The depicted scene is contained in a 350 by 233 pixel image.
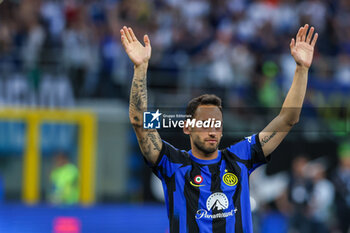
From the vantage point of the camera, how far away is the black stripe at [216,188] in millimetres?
4879

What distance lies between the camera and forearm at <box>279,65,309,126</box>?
16.5 ft

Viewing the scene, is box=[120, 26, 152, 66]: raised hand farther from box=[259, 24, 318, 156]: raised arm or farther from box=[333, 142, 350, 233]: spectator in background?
box=[333, 142, 350, 233]: spectator in background

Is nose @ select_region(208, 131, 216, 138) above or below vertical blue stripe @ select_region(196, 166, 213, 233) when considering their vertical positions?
above

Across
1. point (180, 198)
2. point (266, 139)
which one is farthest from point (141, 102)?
point (266, 139)

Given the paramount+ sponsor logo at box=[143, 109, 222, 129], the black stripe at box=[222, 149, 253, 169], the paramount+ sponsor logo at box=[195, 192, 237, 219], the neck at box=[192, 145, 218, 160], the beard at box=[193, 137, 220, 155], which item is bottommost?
the paramount+ sponsor logo at box=[195, 192, 237, 219]

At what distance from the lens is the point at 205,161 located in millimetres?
5074

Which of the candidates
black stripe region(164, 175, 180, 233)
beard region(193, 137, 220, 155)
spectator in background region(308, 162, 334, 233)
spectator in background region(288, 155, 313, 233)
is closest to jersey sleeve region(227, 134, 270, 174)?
beard region(193, 137, 220, 155)

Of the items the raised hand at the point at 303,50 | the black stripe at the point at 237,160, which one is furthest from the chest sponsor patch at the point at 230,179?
the raised hand at the point at 303,50

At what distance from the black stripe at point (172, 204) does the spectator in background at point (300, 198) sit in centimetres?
899

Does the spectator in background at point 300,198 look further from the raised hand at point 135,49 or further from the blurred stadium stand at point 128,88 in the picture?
the raised hand at point 135,49

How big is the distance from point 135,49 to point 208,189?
3.79ft

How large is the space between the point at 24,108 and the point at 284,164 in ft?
19.3

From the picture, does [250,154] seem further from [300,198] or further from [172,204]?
[300,198]

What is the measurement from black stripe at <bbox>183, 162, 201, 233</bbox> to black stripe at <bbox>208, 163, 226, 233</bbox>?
11cm
